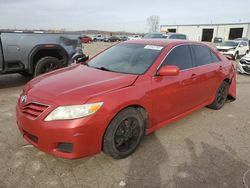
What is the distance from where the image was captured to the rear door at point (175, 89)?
3504mm

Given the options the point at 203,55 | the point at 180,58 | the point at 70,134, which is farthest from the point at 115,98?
the point at 203,55

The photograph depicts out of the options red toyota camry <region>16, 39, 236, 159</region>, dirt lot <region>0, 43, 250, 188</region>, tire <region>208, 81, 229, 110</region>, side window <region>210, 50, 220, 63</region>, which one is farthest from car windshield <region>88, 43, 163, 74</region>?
tire <region>208, 81, 229, 110</region>

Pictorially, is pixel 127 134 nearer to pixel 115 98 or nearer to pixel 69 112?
pixel 115 98

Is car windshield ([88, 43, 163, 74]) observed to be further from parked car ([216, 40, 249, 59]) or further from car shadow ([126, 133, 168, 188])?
parked car ([216, 40, 249, 59])

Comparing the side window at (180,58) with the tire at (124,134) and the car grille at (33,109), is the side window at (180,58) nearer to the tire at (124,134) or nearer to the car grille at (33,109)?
the tire at (124,134)

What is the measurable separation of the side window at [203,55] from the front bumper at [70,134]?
2.48 metres

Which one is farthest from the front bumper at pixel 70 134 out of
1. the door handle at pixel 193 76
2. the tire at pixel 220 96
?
the tire at pixel 220 96

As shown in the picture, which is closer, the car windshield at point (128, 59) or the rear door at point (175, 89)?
the rear door at point (175, 89)

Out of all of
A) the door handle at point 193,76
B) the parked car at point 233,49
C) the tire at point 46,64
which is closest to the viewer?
the door handle at point 193,76

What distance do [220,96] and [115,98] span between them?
3330mm

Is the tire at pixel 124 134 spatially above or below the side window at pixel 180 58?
below

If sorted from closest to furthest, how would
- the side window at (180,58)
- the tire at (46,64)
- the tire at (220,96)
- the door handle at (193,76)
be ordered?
the side window at (180,58) → the door handle at (193,76) → the tire at (220,96) → the tire at (46,64)

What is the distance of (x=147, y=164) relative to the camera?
315cm

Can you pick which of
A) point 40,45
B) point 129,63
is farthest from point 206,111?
point 40,45
